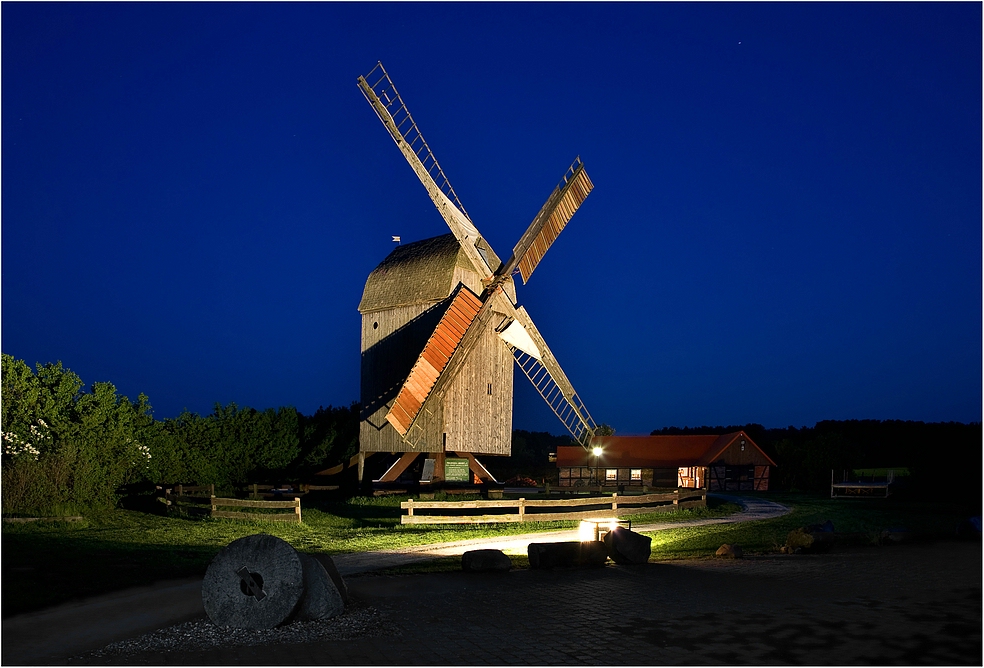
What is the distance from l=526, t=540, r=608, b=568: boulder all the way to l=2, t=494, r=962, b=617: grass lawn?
3.12 feet

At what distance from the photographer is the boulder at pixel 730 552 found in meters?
17.0

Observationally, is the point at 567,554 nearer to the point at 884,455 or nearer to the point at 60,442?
the point at 60,442

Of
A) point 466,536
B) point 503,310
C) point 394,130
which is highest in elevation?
point 394,130

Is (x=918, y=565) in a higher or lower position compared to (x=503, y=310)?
lower

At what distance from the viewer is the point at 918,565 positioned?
15.0m

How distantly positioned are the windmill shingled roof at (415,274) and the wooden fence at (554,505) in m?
9.67

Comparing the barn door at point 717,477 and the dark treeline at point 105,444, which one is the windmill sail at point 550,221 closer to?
the dark treeline at point 105,444

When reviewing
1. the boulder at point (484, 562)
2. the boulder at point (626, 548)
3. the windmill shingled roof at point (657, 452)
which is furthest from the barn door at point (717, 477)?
the boulder at point (484, 562)

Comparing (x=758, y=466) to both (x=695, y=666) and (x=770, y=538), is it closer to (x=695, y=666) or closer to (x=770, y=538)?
(x=770, y=538)

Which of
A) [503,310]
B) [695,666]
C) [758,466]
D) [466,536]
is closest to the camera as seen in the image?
[695,666]

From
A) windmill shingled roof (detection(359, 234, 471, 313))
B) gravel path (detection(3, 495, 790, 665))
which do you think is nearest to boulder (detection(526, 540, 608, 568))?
gravel path (detection(3, 495, 790, 665))

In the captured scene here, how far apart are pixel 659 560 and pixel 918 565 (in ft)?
15.6

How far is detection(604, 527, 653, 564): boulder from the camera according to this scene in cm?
1572

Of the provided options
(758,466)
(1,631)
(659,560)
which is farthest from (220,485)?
(758,466)
